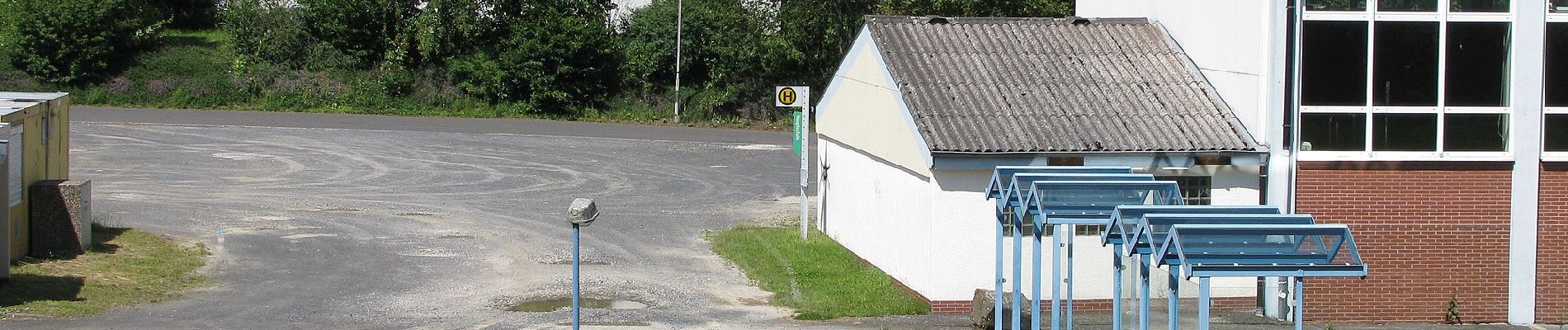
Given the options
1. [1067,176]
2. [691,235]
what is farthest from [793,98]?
[1067,176]

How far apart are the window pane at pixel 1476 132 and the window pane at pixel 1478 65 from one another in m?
0.14

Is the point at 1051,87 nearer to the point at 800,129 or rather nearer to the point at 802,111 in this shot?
the point at 802,111

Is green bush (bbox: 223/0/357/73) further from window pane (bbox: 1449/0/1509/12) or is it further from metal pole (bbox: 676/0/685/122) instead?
window pane (bbox: 1449/0/1509/12)

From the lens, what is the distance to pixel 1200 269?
9352 millimetres

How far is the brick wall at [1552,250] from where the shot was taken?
16.0 meters

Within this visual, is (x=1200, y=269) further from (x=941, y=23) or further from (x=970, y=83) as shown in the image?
(x=941, y=23)

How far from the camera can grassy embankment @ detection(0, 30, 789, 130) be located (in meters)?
40.8

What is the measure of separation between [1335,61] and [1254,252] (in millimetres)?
6971

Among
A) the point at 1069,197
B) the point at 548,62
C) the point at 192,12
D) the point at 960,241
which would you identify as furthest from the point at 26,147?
the point at 192,12

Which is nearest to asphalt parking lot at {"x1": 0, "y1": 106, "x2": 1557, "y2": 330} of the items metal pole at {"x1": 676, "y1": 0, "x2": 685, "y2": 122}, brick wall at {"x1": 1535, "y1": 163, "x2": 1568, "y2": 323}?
brick wall at {"x1": 1535, "y1": 163, "x2": 1568, "y2": 323}

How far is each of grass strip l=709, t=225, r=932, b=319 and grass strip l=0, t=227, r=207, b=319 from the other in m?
Result: 6.53

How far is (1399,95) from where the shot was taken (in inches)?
622

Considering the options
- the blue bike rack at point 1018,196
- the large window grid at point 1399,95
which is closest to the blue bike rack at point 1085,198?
the blue bike rack at point 1018,196

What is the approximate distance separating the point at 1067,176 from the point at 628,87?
31.5 m
